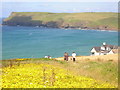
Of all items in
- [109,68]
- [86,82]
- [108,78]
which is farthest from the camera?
[109,68]

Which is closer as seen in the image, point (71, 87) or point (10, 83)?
point (71, 87)

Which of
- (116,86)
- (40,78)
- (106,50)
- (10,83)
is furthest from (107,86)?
(106,50)

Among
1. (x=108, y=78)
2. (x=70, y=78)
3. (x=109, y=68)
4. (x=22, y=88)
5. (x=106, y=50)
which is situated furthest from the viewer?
(x=106, y=50)

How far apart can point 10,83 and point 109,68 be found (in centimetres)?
1079

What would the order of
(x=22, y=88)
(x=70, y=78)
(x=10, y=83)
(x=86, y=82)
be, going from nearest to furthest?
(x=22, y=88) → (x=10, y=83) → (x=86, y=82) → (x=70, y=78)

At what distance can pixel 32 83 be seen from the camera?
16047 millimetres

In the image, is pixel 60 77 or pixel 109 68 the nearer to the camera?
pixel 60 77

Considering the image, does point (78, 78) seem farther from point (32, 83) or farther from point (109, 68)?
point (109, 68)

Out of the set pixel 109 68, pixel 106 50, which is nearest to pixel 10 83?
pixel 109 68

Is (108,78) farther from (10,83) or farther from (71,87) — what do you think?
(10,83)

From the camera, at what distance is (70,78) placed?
60.6 ft

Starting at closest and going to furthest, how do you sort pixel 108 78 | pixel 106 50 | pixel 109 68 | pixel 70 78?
pixel 70 78
pixel 108 78
pixel 109 68
pixel 106 50

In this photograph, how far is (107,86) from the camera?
640 inches

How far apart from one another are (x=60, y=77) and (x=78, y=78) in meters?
1.32
